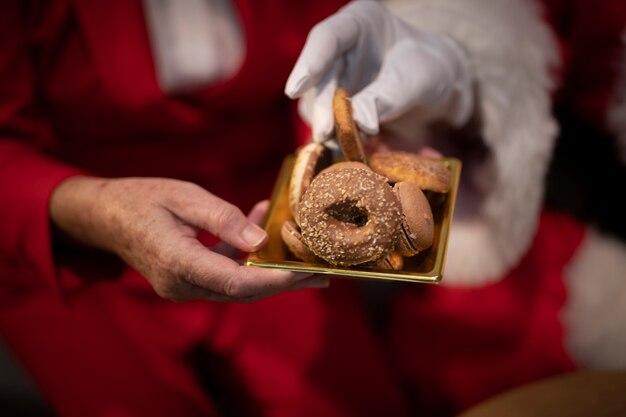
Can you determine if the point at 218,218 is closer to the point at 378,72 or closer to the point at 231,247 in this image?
the point at 231,247

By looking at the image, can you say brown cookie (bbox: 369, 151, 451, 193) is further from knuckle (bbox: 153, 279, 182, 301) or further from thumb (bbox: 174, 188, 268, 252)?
knuckle (bbox: 153, 279, 182, 301)

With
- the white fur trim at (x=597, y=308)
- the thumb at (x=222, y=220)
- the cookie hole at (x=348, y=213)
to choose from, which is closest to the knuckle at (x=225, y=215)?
the thumb at (x=222, y=220)

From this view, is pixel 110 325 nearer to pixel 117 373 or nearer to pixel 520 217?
pixel 117 373

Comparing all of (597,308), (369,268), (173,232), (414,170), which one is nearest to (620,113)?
(597,308)


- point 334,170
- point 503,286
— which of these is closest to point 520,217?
point 503,286

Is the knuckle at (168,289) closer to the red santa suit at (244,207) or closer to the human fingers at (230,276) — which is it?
the human fingers at (230,276)

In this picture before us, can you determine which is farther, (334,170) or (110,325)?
(110,325)
